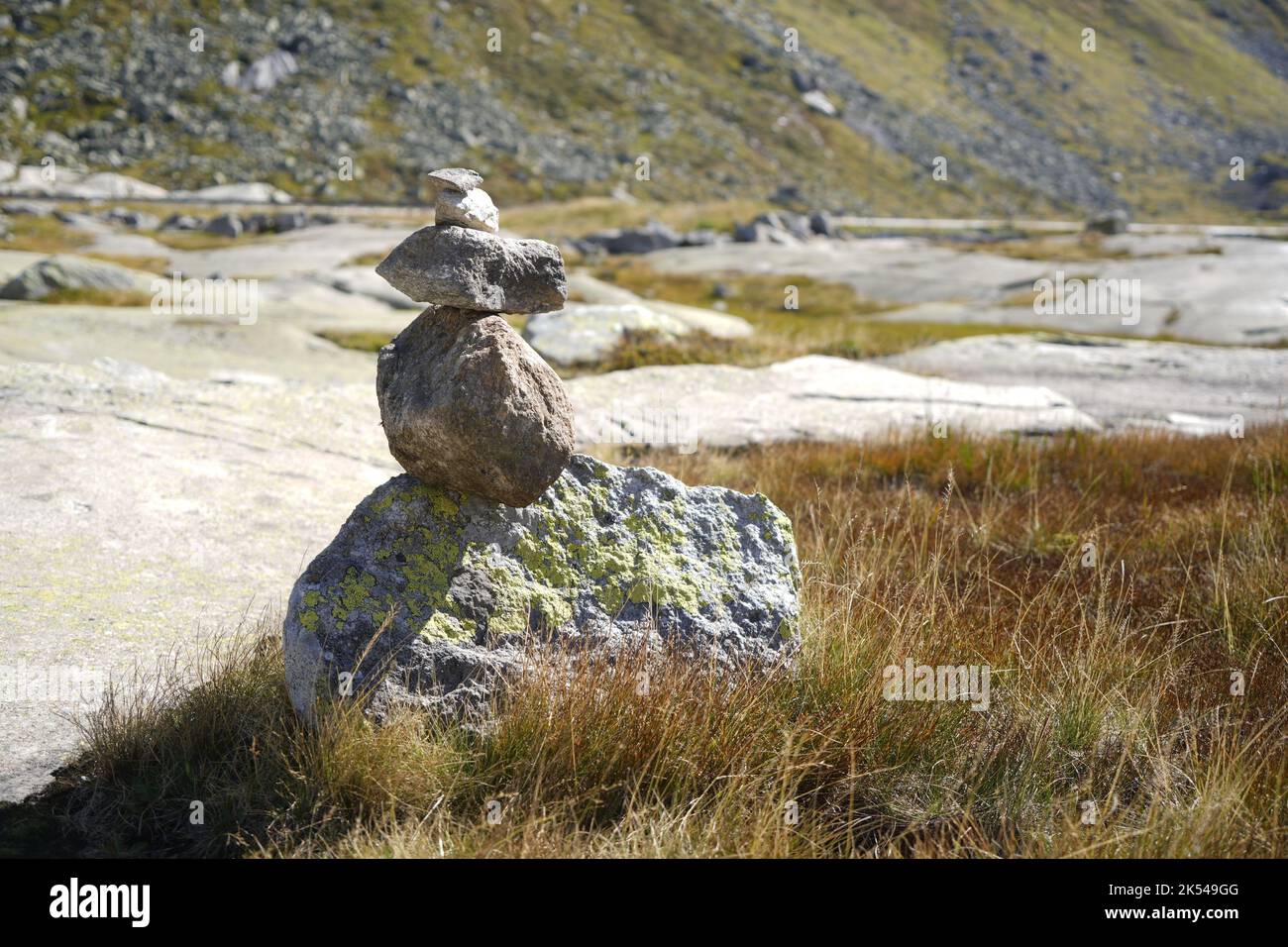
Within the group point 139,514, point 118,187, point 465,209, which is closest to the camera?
point 465,209

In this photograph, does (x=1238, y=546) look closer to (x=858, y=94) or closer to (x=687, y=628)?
(x=687, y=628)

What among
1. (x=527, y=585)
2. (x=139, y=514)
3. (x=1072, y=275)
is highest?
(x=1072, y=275)

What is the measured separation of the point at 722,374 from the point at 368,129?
3909 inches

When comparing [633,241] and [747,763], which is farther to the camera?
[633,241]

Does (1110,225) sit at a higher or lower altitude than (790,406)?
higher

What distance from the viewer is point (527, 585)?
15.5 ft

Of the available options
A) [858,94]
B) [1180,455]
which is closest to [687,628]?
[1180,455]

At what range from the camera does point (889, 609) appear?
220 inches

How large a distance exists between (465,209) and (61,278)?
77.4ft

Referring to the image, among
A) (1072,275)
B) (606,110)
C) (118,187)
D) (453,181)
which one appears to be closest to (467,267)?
(453,181)
